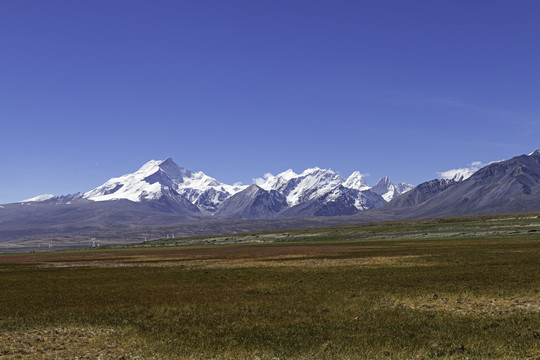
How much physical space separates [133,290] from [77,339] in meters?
19.4

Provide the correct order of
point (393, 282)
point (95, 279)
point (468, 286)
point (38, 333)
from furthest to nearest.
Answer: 1. point (95, 279)
2. point (393, 282)
3. point (468, 286)
4. point (38, 333)

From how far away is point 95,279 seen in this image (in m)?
57.9

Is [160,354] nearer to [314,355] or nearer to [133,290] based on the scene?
[314,355]

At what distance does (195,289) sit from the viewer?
44.7 m

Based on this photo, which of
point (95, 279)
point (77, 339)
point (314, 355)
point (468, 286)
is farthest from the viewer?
point (95, 279)

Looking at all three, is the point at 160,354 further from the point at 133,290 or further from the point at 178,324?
the point at 133,290

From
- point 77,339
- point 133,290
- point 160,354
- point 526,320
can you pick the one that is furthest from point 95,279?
point 526,320

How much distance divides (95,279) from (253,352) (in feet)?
130

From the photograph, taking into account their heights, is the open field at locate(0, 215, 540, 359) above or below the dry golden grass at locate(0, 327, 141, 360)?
below

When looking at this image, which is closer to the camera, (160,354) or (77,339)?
(160,354)

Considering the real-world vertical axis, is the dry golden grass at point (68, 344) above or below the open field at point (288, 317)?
above

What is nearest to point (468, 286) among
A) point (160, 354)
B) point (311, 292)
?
point (311, 292)

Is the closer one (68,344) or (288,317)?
(68,344)

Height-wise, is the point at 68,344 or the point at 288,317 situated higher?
the point at 68,344
